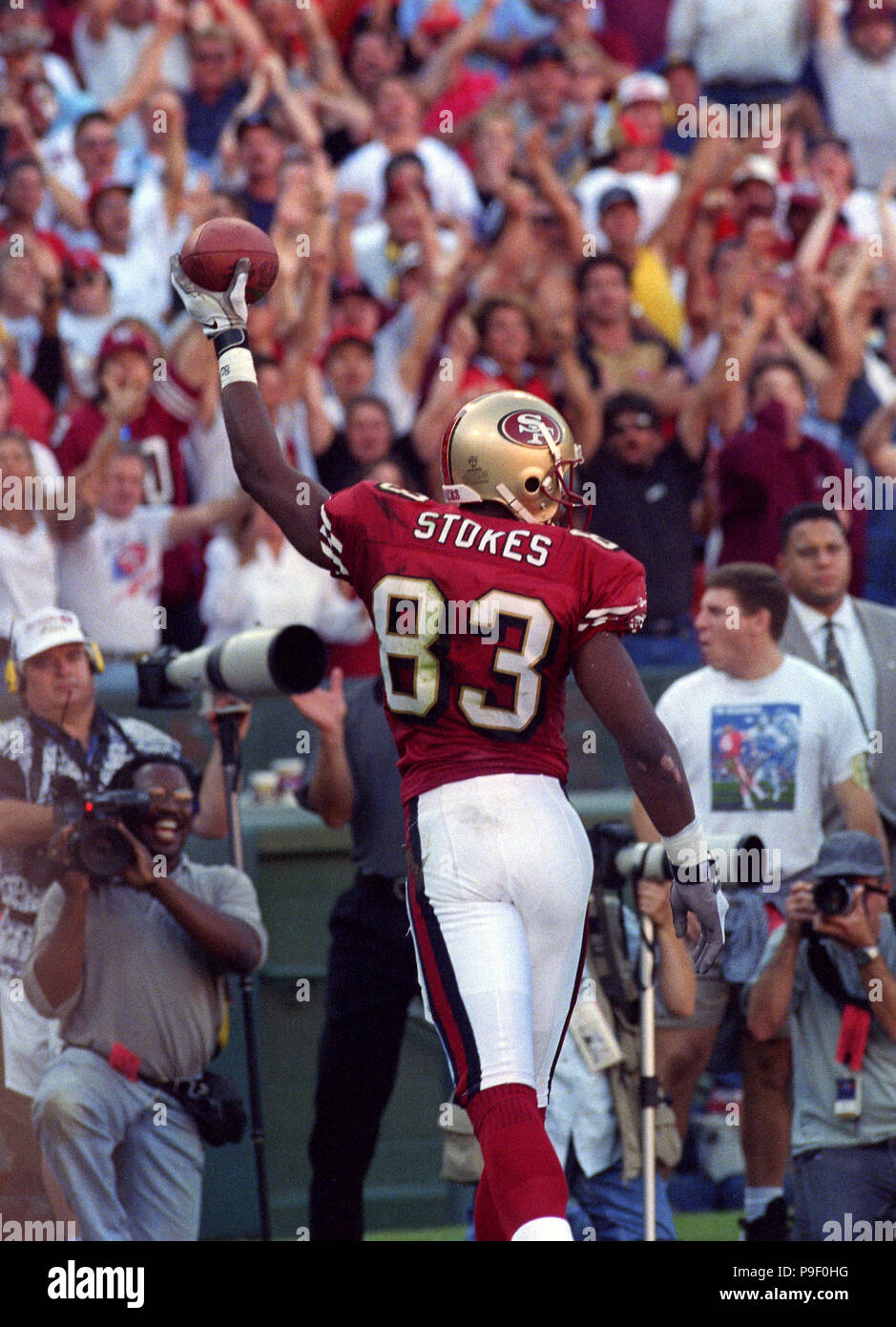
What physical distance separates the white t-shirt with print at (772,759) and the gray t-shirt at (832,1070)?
2.11 feet

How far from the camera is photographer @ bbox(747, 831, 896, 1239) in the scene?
5.33 meters

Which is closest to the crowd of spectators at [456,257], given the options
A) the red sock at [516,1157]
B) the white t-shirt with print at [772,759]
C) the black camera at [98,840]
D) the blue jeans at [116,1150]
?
the white t-shirt with print at [772,759]

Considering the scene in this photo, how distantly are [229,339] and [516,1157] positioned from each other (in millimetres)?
1861

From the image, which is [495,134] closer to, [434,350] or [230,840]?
[434,350]

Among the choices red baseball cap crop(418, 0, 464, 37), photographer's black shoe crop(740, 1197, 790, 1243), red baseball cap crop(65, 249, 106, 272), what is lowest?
photographer's black shoe crop(740, 1197, 790, 1243)

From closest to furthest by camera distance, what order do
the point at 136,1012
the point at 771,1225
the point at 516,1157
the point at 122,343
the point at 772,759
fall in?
the point at 516,1157
the point at 136,1012
the point at 771,1225
the point at 772,759
the point at 122,343

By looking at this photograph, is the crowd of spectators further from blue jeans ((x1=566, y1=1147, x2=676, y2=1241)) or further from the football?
the football

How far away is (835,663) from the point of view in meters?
6.77

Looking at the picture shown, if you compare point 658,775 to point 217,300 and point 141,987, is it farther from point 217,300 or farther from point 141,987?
point 141,987

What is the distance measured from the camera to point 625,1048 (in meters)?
5.49

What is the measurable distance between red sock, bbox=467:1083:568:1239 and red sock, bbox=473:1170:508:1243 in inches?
6.0
